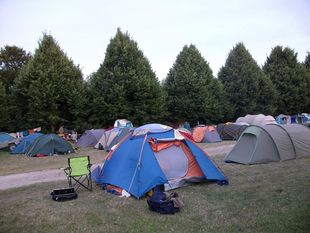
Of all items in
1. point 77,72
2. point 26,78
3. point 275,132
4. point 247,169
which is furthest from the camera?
point 77,72

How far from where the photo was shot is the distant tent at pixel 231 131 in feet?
73.4

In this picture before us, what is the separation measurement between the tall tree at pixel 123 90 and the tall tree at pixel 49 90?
139 cm

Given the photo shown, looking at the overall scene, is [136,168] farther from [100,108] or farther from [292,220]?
[100,108]

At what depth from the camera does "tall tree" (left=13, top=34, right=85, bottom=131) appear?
963 inches

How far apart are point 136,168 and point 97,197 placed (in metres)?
1.21

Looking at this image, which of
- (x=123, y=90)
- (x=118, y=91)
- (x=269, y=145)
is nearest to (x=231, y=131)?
(x=123, y=90)

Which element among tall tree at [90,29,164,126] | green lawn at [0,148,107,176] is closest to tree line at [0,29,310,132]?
tall tree at [90,29,164,126]

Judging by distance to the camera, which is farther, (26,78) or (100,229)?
(26,78)

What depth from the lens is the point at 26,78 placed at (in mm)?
24625

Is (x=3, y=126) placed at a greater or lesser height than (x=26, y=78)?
lesser

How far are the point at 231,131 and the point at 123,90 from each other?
8.79 m

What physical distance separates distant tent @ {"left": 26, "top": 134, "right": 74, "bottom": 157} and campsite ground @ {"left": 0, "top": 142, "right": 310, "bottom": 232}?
7899 mm

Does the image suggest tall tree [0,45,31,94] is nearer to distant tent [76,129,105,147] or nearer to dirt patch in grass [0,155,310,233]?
distant tent [76,129,105,147]

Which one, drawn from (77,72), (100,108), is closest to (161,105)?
(100,108)
